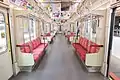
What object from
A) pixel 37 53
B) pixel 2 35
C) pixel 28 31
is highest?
pixel 28 31

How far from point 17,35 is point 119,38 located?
4.87 meters

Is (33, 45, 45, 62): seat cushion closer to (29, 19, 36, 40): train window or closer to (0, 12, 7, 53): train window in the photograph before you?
(0, 12, 7, 53): train window

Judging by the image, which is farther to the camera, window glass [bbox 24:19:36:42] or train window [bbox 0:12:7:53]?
window glass [bbox 24:19:36:42]

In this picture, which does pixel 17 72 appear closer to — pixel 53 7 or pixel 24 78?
pixel 24 78

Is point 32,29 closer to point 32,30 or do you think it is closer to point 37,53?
point 32,30

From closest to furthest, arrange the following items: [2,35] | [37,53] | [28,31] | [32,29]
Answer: [2,35] < [28,31] < [37,53] < [32,29]

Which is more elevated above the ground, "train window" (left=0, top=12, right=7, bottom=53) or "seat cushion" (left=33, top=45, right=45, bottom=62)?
"train window" (left=0, top=12, right=7, bottom=53)

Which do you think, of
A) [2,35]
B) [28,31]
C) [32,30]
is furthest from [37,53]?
[32,30]

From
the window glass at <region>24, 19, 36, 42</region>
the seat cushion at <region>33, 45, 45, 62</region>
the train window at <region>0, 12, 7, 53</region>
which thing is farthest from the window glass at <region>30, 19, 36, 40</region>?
the train window at <region>0, 12, 7, 53</region>

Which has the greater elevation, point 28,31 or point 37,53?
point 28,31

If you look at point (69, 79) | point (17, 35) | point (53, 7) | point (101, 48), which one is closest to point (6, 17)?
point (17, 35)

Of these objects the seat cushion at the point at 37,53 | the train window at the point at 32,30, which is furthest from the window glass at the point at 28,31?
the seat cushion at the point at 37,53

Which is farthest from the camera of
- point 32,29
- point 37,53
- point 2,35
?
point 32,29

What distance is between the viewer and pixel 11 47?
12.8 feet
